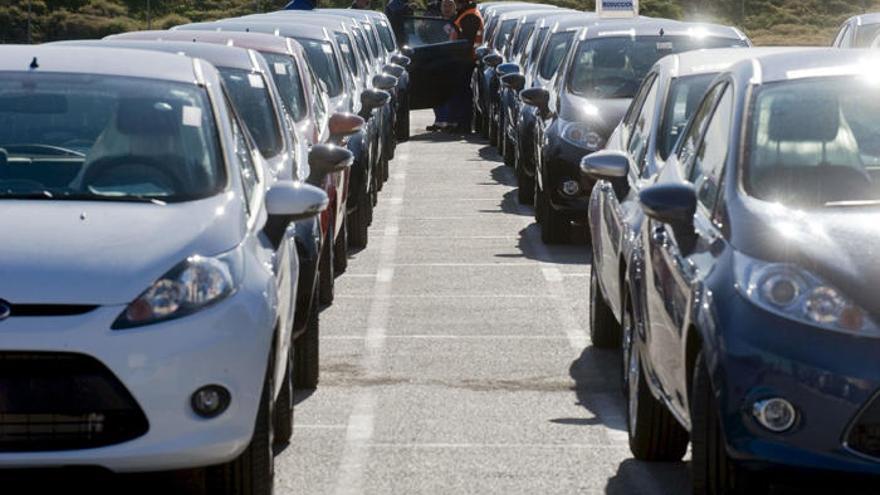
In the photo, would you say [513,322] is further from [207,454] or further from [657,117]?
[207,454]

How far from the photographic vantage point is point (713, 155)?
8.66 meters

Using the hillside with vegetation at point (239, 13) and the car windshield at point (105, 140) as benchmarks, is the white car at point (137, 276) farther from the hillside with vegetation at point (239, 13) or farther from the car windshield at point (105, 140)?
the hillside with vegetation at point (239, 13)

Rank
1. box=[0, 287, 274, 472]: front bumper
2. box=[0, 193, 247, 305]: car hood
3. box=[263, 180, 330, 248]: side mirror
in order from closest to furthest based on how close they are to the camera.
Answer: box=[0, 287, 274, 472]: front bumper < box=[0, 193, 247, 305]: car hood < box=[263, 180, 330, 248]: side mirror

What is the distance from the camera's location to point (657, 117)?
38.3 feet

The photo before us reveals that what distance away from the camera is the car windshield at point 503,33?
110 ft

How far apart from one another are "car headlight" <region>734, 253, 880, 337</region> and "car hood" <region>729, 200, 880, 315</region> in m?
0.03

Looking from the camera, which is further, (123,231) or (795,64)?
(795,64)

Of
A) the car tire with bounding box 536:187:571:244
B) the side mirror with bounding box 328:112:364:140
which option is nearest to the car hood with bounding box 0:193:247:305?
the side mirror with bounding box 328:112:364:140

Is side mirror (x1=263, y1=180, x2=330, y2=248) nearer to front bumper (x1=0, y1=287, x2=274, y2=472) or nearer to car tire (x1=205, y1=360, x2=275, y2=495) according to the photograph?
car tire (x1=205, y1=360, x2=275, y2=495)

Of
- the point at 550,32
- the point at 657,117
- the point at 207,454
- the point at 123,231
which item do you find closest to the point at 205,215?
the point at 123,231

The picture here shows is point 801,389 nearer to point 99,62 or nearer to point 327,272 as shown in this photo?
point 99,62

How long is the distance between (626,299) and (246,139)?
1.95 meters

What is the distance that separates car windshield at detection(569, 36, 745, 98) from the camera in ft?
61.6

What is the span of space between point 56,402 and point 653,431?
2856 millimetres
